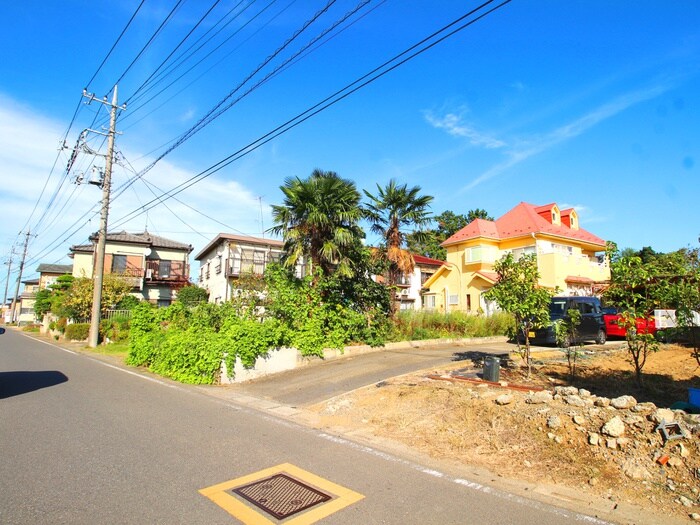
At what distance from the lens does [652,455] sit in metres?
4.88

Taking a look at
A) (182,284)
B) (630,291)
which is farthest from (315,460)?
(182,284)

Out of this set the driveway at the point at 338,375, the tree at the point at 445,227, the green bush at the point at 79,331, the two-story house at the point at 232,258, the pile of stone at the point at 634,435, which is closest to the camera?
the pile of stone at the point at 634,435

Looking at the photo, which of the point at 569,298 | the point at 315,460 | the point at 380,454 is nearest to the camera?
the point at 315,460

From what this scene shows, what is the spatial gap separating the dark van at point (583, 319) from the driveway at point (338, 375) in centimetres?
313

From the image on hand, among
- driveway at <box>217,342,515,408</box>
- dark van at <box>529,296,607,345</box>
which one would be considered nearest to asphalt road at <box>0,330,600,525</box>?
driveway at <box>217,342,515,408</box>

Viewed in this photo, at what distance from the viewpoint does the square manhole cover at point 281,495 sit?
157 inches

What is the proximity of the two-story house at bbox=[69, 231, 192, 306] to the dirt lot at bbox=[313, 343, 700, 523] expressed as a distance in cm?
3463

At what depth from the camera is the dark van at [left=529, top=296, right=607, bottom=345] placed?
15984 millimetres

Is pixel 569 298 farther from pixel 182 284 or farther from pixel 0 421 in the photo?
pixel 182 284

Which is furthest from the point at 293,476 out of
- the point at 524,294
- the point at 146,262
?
the point at 146,262

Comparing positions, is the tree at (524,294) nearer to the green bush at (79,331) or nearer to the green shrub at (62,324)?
the green bush at (79,331)

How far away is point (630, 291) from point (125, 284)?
31.7m

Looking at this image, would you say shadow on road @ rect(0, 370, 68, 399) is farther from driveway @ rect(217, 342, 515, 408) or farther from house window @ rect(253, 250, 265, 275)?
house window @ rect(253, 250, 265, 275)

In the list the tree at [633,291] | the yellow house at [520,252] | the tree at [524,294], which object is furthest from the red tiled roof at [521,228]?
the tree at [633,291]
